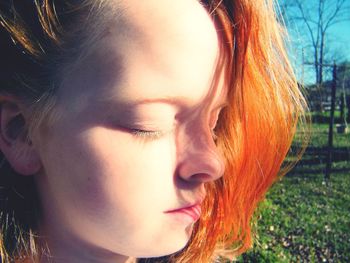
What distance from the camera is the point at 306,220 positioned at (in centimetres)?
711

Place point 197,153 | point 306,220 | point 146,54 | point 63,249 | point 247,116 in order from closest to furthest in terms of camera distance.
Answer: point 146,54 → point 197,153 → point 63,249 → point 247,116 → point 306,220

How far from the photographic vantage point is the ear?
4.18 feet

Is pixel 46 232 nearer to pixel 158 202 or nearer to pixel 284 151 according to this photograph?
pixel 158 202

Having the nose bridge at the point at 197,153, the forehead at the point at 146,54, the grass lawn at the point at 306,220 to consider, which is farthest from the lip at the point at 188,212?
the grass lawn at the point at 306,220

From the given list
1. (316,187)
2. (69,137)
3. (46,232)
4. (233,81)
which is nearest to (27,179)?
(46,232)

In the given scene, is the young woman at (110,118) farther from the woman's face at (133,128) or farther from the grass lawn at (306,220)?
A: the grass lawn at (306,220)

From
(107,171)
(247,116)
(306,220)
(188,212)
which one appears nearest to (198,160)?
(188,212)

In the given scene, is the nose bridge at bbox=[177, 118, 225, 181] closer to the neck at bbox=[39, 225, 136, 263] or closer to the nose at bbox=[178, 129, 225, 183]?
the nose at bbox=[178, 129, 225, 183]

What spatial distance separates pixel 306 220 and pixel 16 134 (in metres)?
6.69

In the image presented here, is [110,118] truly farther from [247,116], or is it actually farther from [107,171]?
[247,116]

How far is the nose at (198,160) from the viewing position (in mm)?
1262

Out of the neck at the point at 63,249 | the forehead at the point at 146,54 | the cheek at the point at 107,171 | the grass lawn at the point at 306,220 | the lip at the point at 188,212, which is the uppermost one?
the forehead at the point at 146,54

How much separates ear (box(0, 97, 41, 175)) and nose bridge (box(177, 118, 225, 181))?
474mm

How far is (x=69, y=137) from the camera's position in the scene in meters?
1.18
